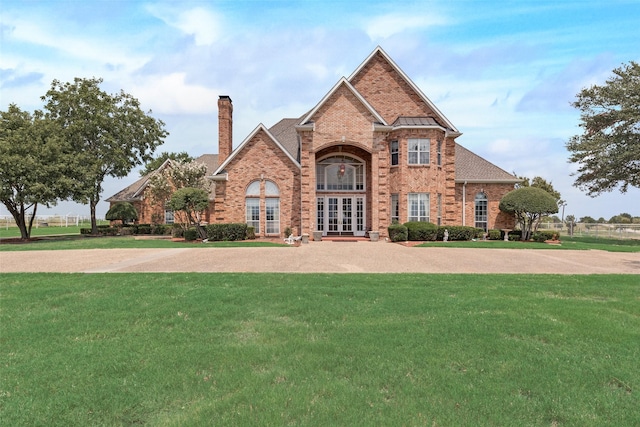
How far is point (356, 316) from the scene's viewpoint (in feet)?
20.8

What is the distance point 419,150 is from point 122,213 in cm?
2885

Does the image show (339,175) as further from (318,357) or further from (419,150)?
(318,357)

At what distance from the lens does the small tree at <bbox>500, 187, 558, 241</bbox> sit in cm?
2477

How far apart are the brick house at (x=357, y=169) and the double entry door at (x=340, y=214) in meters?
0.08

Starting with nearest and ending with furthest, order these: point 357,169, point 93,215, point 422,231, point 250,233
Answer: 1. point 422,231
2. point 250,233
3. point 357,169
4. point 93,215

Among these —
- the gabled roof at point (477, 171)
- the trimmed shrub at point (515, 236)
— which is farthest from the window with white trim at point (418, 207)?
the trimmed shrub at point (515, 236)

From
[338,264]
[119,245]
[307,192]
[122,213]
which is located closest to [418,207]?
[307,192]

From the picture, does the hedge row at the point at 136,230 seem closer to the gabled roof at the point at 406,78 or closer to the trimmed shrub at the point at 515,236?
the gabled roof at the point at 406,78

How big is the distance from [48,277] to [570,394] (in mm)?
12118

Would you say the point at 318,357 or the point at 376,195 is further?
the point at 376,195

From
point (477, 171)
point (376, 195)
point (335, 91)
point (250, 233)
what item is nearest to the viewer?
point (250, 233)

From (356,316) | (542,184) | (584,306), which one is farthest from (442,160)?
(542,184)

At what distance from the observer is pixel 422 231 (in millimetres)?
22906

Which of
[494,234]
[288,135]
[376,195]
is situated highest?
[288,135]
